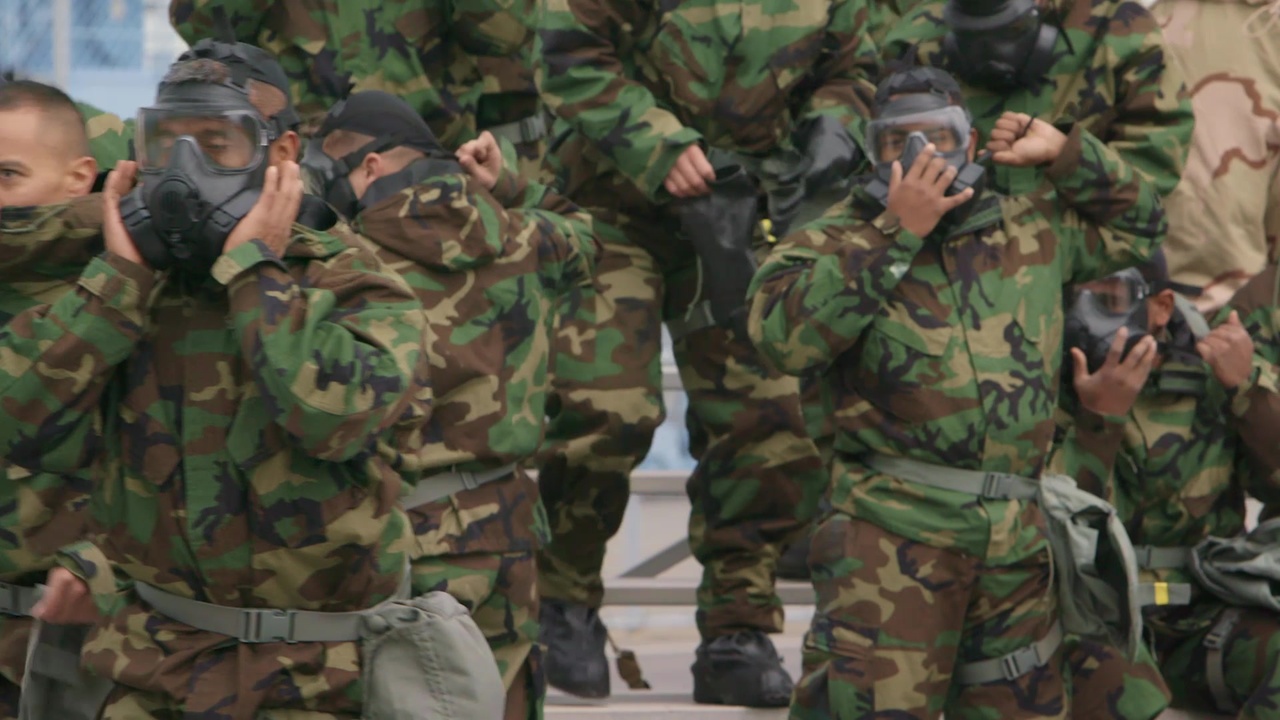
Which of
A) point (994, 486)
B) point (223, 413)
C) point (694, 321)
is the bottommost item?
point (694, 321)

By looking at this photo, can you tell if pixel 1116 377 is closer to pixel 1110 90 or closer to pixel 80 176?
pixel 1110 90

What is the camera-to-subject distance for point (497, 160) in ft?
17.1

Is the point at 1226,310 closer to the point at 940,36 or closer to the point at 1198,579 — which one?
the point at 1198,579

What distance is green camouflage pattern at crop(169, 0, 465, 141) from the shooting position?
5.93 m

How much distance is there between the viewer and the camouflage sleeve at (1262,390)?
6082 millimetres

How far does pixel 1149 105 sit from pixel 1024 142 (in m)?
0.49

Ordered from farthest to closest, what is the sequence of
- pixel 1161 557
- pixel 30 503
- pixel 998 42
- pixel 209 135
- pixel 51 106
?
pixel 1161 557 → pixel 998 42 → pixel 30 503 → pixel 51 106 → pixel 209 135

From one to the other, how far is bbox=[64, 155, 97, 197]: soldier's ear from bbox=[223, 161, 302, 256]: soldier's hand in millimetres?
661

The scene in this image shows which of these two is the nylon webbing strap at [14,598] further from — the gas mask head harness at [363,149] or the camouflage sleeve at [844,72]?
the camouflage sleeve at [844,72]

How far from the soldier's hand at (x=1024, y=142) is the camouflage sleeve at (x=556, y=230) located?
3.23 ft

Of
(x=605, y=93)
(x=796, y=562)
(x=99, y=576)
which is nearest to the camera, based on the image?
(x=99, y=576)

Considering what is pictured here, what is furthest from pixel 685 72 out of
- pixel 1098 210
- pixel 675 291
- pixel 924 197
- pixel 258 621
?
pixel 258 621

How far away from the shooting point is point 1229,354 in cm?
609

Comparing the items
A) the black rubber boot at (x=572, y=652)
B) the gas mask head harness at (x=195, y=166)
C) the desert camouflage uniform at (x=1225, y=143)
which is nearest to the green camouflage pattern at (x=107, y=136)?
the gas mask head harness at (x=195, y=166)
